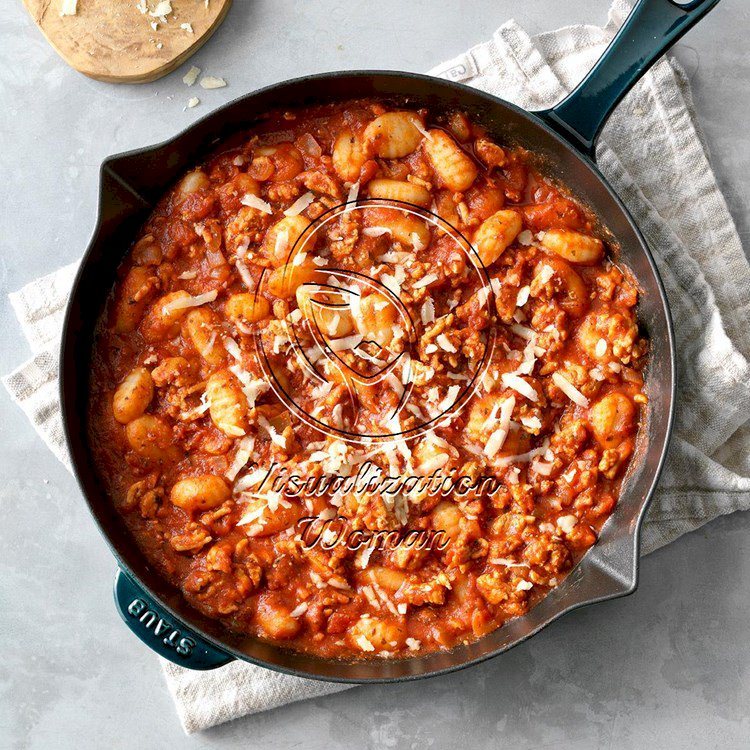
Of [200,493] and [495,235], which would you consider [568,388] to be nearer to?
[495,235]

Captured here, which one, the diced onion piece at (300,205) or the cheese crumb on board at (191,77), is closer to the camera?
the diced onion piece at (300,205)

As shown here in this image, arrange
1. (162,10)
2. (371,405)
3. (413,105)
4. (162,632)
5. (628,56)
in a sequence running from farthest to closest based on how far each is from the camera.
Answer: (162,10), (413,105), (371,405), (162,632), (628,56)

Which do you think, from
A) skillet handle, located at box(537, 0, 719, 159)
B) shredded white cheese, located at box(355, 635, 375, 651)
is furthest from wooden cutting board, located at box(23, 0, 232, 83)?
shredded white cheese, located at box(355, 635, 375, 651)

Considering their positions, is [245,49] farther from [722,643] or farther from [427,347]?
[722,643]

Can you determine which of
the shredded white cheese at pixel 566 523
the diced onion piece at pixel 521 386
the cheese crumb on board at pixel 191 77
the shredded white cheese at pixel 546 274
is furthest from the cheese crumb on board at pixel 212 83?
the shredded white cheese at pixel 566 523

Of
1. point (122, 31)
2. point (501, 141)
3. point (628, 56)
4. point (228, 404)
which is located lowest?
point (228, 404)

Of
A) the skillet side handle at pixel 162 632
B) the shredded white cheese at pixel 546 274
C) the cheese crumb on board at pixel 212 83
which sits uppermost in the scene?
the cheese crumb on board at pixel 212 83

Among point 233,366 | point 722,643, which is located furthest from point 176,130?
point 722,643

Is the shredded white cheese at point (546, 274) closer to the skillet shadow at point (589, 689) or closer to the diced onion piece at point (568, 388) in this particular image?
the diced onion piece at point (568, 388)

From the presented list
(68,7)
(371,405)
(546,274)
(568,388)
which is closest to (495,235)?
(546,274)
